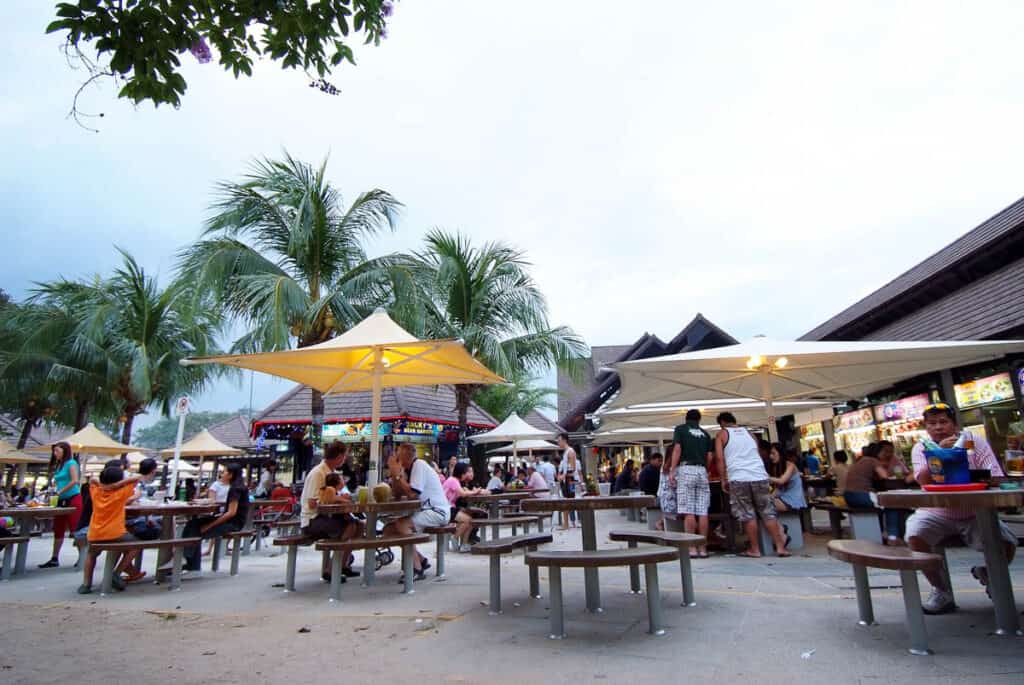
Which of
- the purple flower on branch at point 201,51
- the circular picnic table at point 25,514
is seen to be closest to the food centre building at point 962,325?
the purple flower on branch at point 201,51

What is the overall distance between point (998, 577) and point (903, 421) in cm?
1110

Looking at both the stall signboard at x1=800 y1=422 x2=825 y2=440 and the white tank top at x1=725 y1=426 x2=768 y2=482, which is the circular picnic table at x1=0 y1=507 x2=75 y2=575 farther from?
the stall signboard at x1=800 y1=422 x2=825 y2=440

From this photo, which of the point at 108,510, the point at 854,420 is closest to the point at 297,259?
the point at 108,510

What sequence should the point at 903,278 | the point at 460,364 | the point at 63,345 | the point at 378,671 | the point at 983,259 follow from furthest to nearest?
1. the point at 63,345
2. the point at 903,278
3. the point at 983,259
4. the point at 460,364
5. the point at 378,671

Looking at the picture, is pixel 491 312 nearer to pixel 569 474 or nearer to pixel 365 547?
pixel 569 474

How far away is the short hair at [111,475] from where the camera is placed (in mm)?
5875

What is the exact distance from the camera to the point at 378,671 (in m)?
3.08

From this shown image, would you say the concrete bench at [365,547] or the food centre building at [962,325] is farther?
the food centre building at [962,325]

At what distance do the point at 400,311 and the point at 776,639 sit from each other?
11137 mm

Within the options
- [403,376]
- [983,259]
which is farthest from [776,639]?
[983,259]

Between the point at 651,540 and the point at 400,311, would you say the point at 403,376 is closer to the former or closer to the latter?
the point at 651,540

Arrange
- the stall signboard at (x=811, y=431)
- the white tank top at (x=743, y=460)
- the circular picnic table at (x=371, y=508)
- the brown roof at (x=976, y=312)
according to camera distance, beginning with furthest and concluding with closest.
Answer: the stall signboard at (x=811, y=431), the brown roof at (x=976, y=312), the white tank top at (x=743, y=460), the circular picnic table at (x=371, y=508)

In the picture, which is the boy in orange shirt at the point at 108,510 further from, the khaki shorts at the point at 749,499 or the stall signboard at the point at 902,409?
the stall signboard at the point at 902,409

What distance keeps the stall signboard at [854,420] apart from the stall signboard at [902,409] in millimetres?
464
